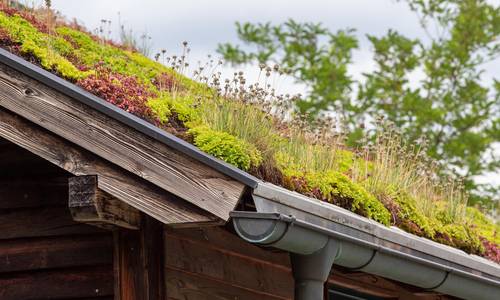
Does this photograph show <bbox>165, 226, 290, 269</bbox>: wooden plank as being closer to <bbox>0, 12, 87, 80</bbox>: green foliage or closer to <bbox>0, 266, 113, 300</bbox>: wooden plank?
<bbox>0, 266, 113, 300</bbox>: wooden plank

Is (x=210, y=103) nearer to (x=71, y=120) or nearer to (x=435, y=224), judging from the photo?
(x=71, y=120)

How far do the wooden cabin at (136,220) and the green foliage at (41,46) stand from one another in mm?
497

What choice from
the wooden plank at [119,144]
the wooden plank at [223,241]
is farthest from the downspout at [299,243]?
the wooden plank at [223,241]

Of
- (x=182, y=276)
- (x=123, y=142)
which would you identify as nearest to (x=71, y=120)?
(x=123, y=142)

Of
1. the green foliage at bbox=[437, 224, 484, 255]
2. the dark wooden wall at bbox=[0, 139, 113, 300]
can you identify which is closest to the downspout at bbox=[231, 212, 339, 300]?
the dark wooden wall at bbox=[0, 139, 113, 300]

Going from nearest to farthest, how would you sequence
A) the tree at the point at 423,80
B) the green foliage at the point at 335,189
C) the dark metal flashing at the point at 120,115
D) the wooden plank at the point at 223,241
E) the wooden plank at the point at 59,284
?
the dark metal flashing at the point at 120,115, the wooden plank at the point at 59,284, the wooden plank at the point at 223,241, the green foliage at the point at 335,189, the tree at the point at 423,80

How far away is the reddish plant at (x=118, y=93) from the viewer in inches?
248

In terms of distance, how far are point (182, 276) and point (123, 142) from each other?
103 centimetres

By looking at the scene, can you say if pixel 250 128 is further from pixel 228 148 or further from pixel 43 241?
pixel 43 241

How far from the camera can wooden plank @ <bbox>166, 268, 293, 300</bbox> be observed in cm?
641

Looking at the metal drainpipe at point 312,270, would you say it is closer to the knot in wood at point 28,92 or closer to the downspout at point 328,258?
the downspout at point 328,258

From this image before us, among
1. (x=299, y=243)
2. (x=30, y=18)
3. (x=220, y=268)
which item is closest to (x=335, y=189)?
(x=220, y=268)

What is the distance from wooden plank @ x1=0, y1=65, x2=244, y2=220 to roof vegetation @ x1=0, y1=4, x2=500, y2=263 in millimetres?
367

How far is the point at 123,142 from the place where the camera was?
5.84 meters
